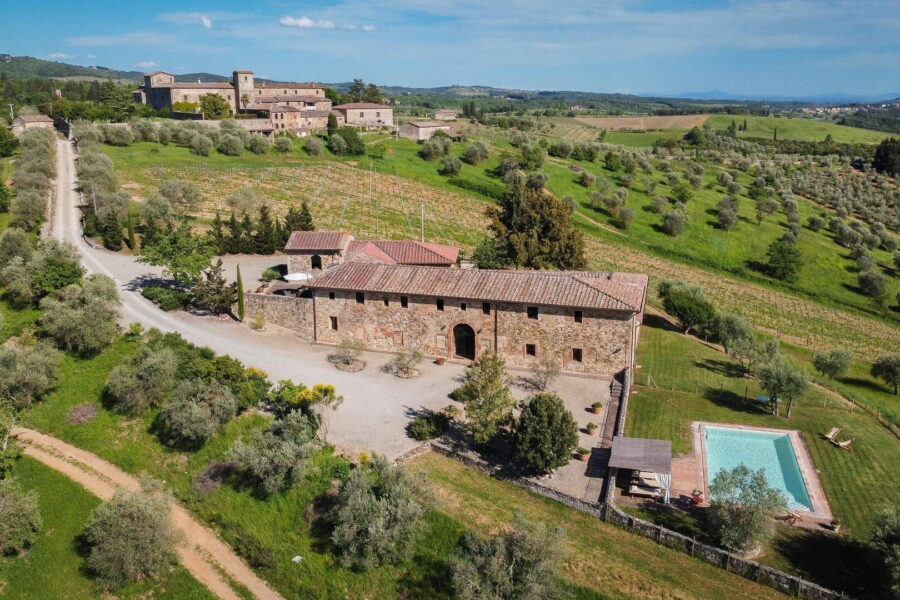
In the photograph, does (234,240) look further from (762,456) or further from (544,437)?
(762,456)

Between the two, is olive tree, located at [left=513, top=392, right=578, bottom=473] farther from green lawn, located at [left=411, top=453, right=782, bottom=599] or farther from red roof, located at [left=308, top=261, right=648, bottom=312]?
red roof, located at [left=308, top=261, right=648, bottom=312]

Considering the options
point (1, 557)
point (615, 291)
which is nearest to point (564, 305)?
point (615, 291)

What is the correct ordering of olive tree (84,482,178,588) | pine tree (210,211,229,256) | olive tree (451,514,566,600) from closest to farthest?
1. olive tree (451,514,566,600)
2. olive tree (84,482,178,588)
3. pine tree (210,211,229,256)

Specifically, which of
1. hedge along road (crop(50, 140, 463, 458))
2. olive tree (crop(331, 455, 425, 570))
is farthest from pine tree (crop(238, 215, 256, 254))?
olive tree (crop(331, 455, 425, 570))

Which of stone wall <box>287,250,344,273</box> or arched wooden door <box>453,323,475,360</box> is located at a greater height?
stone wall <box>287,250,344,273</box>

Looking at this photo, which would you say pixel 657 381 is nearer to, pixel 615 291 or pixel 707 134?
pixel 615 291

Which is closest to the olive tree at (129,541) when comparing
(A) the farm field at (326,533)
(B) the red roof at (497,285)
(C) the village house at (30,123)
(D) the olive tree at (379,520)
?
(A) the farm field at (326,533)
